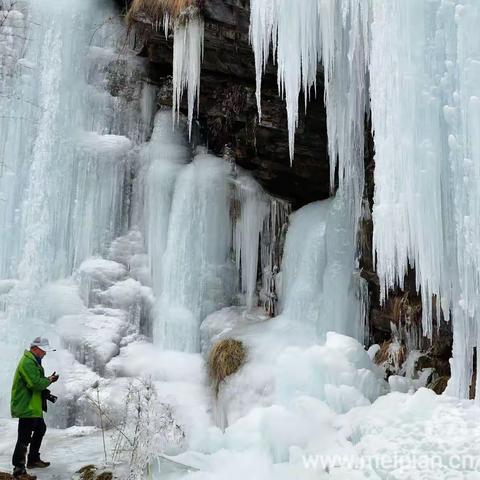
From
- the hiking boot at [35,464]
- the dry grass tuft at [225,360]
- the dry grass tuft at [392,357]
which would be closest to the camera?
the hiking boot at [35,464]

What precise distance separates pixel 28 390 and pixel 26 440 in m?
0.38

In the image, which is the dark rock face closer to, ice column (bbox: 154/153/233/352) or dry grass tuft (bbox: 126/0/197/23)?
dry grass tuft (bbox: 126/0/197/23)

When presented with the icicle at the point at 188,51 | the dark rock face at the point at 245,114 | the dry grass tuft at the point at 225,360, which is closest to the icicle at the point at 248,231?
the dark rock face at the point at 245,114

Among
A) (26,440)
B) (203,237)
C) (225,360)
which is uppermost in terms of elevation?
(203,237)

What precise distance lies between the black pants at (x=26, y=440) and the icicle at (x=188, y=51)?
5128mm

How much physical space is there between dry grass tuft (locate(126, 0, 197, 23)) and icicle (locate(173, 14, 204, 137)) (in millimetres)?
165

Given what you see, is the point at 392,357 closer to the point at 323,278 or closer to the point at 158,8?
the point at 323,278

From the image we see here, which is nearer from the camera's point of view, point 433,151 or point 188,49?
point 433,151

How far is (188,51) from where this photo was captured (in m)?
8.53

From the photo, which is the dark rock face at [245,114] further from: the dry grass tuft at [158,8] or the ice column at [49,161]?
the ice column at [49,161]

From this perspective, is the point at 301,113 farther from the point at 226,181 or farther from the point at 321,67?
the point at 226,181

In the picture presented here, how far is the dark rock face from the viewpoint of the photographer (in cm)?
826

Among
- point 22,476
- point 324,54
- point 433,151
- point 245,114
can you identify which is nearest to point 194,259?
point 245,114

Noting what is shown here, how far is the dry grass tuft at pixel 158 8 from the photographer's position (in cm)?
843
